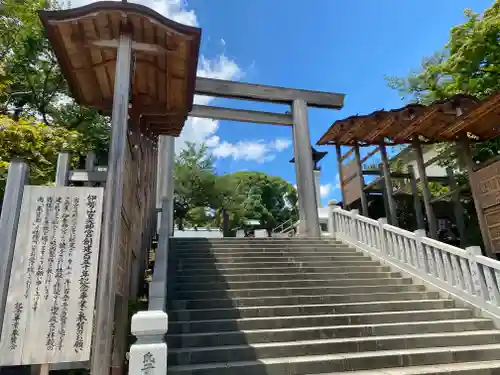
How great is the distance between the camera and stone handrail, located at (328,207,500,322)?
5.86 m

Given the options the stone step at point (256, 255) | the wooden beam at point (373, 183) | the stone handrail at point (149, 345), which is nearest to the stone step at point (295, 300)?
the stone step at point (256, 255)

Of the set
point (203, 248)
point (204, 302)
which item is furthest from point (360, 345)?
point (203, 248)

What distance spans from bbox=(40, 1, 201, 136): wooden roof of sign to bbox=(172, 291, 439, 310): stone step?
3.17m

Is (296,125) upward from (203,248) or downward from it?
upward

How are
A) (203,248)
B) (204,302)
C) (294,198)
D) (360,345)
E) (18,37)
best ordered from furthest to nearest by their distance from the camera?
(294,198) → (18,37) → (203,248) → (204,302) → (360,345)

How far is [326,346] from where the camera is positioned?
189 inches

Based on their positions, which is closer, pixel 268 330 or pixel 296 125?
pixel 268 330

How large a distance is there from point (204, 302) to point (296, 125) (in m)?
8.14

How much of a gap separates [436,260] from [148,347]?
19.3ft

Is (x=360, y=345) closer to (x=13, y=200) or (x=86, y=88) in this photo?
(x=13, y=200)

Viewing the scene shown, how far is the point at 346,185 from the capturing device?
1264 cm

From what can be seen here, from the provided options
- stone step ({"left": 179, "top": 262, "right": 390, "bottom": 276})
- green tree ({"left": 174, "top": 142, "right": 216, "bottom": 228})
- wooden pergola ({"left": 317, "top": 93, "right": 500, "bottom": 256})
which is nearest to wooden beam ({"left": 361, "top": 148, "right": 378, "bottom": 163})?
wooden pergola ({"left": 317, "top": 93, "right": 500, "bottom": 256})

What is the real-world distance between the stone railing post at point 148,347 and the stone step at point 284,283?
2782 mm

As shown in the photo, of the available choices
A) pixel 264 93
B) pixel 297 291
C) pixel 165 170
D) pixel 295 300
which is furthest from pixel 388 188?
pixel 165 170
